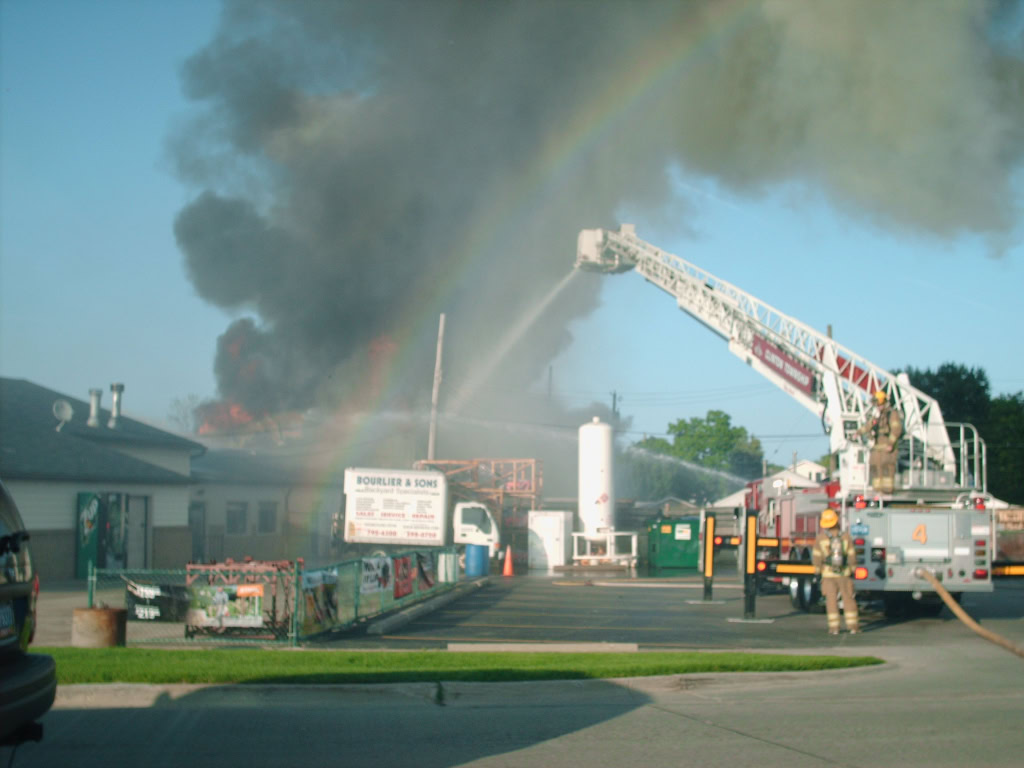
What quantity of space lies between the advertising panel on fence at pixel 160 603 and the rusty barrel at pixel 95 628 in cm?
134

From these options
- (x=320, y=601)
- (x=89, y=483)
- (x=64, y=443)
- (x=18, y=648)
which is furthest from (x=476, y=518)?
(x=18, y=648)

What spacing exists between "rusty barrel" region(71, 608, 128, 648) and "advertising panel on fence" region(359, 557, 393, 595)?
3743mm

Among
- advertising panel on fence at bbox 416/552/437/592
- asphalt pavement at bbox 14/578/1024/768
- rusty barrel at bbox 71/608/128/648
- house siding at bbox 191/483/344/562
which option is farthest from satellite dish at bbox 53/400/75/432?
asphalt pavement at bbox 14/578/1024/768

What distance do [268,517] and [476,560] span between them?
11.6 metres

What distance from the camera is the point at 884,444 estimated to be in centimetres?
1570

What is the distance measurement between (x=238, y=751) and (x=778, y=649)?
7.47 m

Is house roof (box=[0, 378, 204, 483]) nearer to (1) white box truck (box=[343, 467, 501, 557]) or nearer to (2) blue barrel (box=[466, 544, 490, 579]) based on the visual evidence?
(1) white box truck (box=[343, 467, 501, 557])

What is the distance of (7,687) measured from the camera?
4.02m

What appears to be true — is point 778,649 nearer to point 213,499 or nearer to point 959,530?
point 959,530

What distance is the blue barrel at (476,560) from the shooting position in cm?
2612

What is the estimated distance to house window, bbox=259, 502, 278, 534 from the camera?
34.8 m

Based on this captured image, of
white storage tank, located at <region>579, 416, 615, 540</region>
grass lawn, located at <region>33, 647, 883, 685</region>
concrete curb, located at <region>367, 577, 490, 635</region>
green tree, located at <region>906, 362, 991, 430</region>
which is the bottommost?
concrete curb, located at <region>367, 577, 490, 635</region>

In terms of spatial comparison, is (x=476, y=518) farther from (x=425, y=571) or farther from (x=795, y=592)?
(x=795, y=592)

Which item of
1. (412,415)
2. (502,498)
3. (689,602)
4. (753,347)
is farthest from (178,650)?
(412,415)
